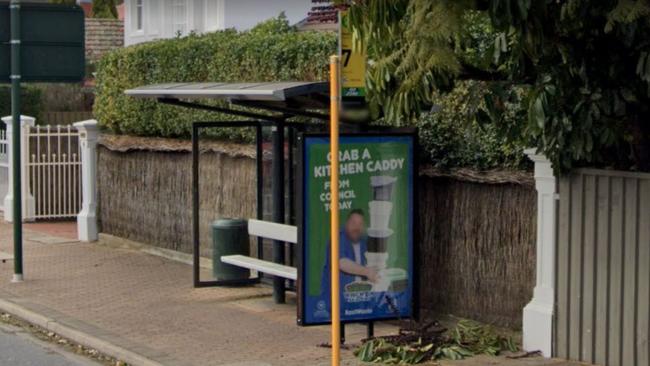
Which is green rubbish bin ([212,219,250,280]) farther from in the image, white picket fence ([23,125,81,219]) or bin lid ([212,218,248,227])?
white picket fence ([23,125,81,219])

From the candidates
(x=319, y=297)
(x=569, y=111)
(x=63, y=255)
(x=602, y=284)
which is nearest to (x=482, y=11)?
(x=569, y=111)

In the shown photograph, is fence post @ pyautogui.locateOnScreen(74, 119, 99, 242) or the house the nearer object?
the house

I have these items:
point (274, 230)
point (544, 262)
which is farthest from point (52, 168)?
point (544, 262)

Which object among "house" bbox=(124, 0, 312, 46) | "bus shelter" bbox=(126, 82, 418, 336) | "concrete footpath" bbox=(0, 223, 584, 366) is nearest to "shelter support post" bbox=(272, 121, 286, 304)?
"concrete footpath" bbox=(0, 223, 584, 366)

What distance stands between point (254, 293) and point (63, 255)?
4644 millimetres

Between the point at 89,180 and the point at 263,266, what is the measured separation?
22.0ft

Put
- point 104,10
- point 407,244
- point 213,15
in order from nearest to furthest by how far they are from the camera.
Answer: point 407,244 → point 213,15 → point 104,10

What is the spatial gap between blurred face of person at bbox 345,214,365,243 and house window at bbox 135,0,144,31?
1180 centimetres

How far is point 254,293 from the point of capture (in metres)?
13.6

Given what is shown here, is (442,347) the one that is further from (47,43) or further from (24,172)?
(24,172)

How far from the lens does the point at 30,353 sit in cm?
1105

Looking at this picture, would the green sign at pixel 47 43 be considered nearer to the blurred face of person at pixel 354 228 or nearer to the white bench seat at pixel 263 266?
the white bench seat at pixel 263 266

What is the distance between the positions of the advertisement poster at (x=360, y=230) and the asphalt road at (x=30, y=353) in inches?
88.4

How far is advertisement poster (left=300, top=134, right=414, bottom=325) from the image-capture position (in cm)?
1043
